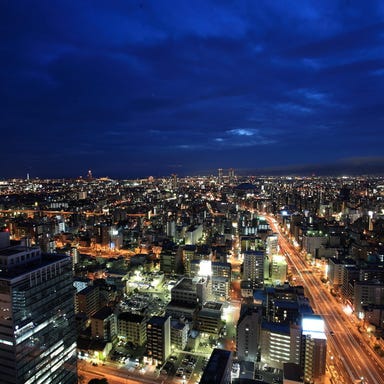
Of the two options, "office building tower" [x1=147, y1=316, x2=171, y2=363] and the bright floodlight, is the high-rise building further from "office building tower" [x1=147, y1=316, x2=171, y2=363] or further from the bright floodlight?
the bright floodlight

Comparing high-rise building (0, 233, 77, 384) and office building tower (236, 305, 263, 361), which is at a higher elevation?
high-rise building (0, 233, 77, 384)

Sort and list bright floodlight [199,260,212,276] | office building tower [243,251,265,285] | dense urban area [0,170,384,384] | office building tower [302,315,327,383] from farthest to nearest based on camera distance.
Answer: office building tower [243,251,265,285]
bright floodlight [199,260,212,276]
office building tower [302,315,327,383]
dense urban area [0,170,384,384]

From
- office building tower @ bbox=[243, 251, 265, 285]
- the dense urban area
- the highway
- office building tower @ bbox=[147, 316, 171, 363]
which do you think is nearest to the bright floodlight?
the dense urban area

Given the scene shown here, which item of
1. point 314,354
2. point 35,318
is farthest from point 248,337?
point 35,318

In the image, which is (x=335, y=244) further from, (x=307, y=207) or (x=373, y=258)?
(x=307, y=207)

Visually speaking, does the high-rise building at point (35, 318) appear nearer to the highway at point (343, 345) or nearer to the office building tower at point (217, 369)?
the office building tower at point (217, 369)

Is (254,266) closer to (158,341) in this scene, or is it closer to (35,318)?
(158,341)

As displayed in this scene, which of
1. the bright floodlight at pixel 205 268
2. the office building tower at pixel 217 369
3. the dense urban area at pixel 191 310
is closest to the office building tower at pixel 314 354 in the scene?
the dense urban area at pixel 191 310
